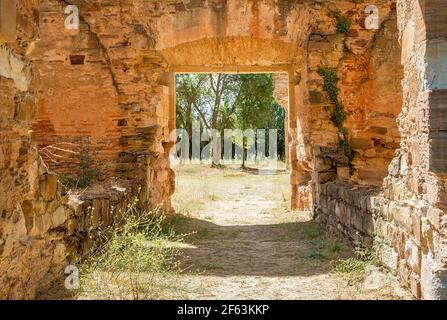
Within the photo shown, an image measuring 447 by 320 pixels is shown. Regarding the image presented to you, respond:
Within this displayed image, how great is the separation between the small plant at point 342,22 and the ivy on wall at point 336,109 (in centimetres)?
65

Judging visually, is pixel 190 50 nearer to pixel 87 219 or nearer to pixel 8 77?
pixel 87 219

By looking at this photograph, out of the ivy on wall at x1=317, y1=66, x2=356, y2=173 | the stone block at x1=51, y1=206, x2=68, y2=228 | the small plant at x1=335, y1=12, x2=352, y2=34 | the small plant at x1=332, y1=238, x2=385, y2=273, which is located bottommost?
the small plant at x1=332, y1=238, x2=385, y2=273

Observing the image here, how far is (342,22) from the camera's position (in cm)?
770

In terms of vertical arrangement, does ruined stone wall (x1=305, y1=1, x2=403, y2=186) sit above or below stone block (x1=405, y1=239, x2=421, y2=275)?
above

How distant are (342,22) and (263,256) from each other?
4.23 meters

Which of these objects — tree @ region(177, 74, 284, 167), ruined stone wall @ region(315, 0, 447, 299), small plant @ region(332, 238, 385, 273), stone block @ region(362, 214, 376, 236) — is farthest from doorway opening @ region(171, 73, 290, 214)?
ruined stone wall @ region(315, 0, 447, 299)

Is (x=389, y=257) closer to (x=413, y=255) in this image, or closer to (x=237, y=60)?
(x=413, y=255)

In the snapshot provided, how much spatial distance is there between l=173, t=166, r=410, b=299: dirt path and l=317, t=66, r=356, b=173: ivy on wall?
1.30 m

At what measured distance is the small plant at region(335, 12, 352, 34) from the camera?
7.70m

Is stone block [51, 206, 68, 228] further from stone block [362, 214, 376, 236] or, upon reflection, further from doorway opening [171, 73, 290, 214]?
doorway opening [171, 73, 290, 214]

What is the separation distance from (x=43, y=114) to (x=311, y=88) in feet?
14.3

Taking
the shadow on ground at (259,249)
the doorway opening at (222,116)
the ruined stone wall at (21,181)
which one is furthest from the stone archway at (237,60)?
the doorway opening at (222,116)

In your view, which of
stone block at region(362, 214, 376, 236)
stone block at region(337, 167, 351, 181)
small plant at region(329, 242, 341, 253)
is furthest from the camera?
stone block at region(337, 167, 351, 181)

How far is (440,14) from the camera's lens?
3.06 metres
